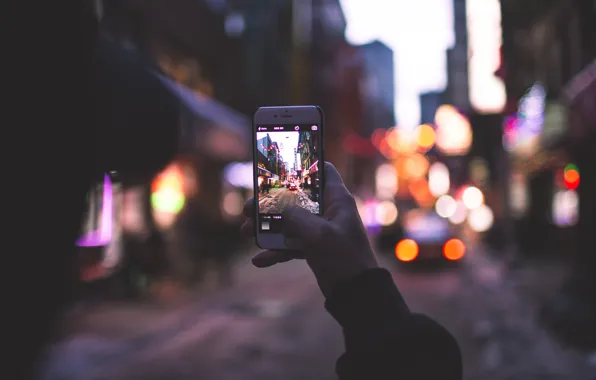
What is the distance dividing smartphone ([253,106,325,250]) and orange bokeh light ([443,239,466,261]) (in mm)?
16012

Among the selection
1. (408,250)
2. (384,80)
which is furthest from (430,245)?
(384,80)

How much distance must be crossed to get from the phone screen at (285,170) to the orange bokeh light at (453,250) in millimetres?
16008

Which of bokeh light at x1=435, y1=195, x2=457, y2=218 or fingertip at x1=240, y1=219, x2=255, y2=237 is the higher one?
fingertip at x1=240, y1=219, x2=255, y2=237

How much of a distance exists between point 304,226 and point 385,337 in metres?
0.29

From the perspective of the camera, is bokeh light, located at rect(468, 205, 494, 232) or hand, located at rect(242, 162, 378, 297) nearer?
hand, located at rect(242, 162, 378, 297)

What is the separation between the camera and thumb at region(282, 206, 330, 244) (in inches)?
50.2

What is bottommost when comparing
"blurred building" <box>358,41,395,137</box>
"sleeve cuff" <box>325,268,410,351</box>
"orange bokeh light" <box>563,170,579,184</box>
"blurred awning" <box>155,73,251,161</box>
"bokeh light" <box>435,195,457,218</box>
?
"bokeh light" <box>435,195,457,218</box>

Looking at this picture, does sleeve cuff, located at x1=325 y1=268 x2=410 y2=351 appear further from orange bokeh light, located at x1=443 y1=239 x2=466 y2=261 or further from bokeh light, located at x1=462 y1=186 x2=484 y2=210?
bokeh light, located at x1=462 y1=186 x2=484 y2=210

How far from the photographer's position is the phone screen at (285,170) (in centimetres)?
167

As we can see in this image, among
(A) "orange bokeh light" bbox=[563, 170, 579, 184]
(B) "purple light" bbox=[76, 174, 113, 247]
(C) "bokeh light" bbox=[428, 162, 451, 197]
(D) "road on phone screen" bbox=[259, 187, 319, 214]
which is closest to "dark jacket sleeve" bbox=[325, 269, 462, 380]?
(D) "road on phone screen" bbox=[259, 187, 319, 214]

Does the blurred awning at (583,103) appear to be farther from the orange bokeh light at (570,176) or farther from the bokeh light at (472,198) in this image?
the bokeh light at (472,198)

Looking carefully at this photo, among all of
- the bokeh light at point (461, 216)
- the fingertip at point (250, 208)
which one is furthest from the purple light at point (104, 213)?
the bokeh light at point (461, 216)

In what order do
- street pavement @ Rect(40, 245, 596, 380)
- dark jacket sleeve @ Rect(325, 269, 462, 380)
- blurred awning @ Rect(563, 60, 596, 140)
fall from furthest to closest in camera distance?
blurred awning @ Rect(563, 60, 596, 140) → street pavement @ Rect(40, 245, 596, 380) → dark jacket sleeve @ Rect(325, 269, 462, 380)

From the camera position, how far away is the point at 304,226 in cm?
129
